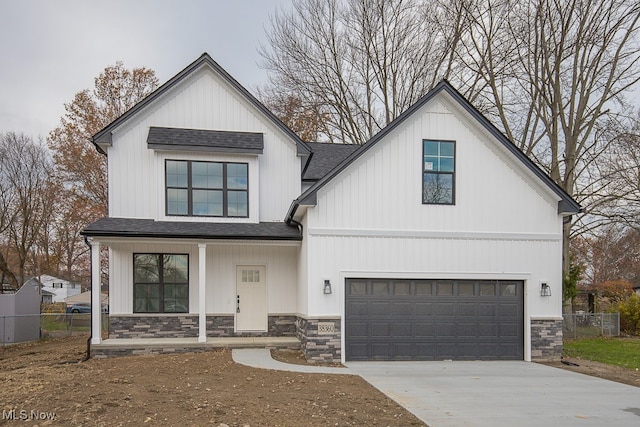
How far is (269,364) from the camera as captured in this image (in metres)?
10.8

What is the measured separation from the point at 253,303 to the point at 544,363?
8.13 m

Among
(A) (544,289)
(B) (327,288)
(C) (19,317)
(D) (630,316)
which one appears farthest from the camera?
(D) (630,316)

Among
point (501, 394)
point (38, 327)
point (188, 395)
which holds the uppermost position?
point (188, 395)

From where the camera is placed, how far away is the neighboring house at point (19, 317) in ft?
56.5

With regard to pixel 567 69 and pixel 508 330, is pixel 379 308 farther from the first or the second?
pixel 567 69

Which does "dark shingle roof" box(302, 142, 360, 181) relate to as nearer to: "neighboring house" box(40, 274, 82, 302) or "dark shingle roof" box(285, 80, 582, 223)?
"dark shingle roof" box(285, 80, 582, 223)

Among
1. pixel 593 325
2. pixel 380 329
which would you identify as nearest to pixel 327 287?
pixel 380 329

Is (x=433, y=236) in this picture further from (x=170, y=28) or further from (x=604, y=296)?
(x=604, y=296)

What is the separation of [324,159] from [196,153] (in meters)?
4.69

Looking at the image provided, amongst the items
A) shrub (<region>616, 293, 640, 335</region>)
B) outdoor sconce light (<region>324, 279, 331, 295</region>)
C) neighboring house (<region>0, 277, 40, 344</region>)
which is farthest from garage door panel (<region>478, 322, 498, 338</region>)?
neighboring house (<region>0, 277, 40, 344</region>)

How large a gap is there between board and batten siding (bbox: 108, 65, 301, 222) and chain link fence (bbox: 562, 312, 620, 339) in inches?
493

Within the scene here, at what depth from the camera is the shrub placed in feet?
63.9

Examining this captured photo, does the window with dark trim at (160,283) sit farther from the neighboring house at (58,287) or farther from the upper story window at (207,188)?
the neighboring house at (58,287)

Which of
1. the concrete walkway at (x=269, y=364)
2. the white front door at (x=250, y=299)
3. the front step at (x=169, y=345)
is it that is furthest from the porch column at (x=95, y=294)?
the white front door at (x=250, y=299)
